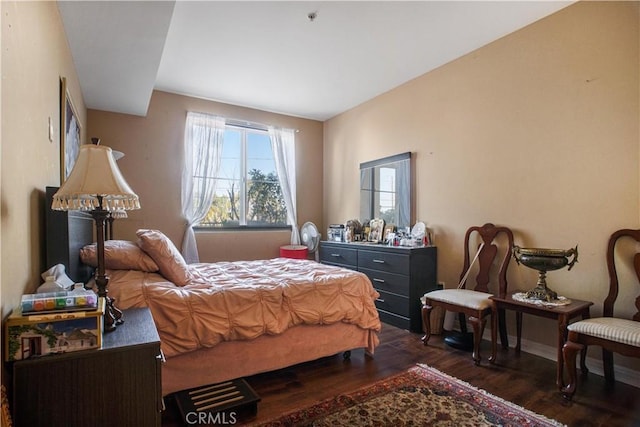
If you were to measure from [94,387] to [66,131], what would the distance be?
1965 millimetres

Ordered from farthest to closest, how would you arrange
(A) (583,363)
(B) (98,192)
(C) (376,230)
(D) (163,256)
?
1. (C) (376,230)
2. (A) (583,363)
3. (D) (163,256)
4. (B) (98,192)

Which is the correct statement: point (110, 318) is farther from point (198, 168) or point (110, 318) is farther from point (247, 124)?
point (247, 124)

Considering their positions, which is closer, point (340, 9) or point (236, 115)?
point (340, 9)

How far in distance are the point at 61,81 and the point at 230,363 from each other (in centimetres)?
213

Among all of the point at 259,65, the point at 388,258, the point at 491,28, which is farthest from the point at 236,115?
the point at 491,28

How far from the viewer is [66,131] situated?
7.78 ft

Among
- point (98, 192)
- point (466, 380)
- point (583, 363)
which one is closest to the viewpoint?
point (98, 192)

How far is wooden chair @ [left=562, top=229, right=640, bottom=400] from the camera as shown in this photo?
1915mm

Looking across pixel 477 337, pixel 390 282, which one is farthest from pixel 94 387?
pixel 390 282

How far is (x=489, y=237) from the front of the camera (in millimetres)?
3100

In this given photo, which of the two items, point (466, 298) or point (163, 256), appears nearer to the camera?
point (163, 256)

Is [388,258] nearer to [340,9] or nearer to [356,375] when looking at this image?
[356,375]

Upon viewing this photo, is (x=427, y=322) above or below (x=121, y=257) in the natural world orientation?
below

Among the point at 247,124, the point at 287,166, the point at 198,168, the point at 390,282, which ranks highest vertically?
the point at 247,124
